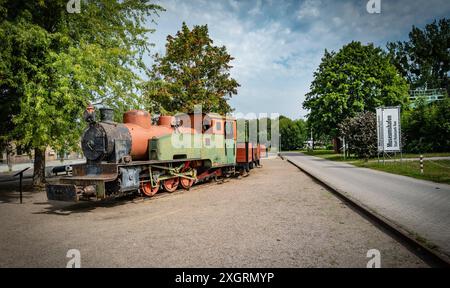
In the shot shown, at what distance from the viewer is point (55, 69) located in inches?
376

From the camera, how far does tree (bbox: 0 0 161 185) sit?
29.3 feet

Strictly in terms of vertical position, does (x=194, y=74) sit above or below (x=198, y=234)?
above

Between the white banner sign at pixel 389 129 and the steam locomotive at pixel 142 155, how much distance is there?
423 inches

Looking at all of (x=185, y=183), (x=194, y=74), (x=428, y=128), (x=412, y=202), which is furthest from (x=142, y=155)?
(x=428, y=128)

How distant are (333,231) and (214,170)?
8.44 m

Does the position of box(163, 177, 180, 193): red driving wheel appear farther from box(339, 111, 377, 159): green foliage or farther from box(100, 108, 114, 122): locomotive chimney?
box(339, 111, 377, 159): green foliage

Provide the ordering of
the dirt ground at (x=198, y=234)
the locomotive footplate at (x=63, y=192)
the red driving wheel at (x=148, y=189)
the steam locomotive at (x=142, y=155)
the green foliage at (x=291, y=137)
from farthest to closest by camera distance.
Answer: the green foliage at (x=291, y=137) < the red driving wheel at (x=148, y=189) < the steam locomotive at (x=142, y=155) < the locomotive footplate at (x=63, y=192) < the dirt ground at (x=198, y=234)

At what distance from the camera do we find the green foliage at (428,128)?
85.0ft

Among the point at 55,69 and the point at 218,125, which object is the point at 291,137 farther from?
the point at 55,69

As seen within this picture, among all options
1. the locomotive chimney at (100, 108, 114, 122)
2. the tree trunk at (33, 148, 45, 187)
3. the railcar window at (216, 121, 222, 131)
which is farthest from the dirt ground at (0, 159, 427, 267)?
the railcar window at (216, 121, 222, 131)

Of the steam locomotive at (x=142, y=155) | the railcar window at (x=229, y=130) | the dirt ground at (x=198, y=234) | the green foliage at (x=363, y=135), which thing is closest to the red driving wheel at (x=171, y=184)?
the steam locomotive at (x=142, y=155)

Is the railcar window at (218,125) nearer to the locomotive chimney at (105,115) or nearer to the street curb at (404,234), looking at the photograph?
the locomotive chimney at (105,115)

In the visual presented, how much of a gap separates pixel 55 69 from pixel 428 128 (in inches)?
1218
